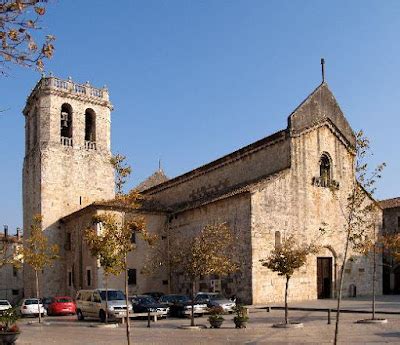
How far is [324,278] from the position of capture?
36312 mm

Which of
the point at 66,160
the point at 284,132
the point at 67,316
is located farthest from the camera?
the point at 66,160

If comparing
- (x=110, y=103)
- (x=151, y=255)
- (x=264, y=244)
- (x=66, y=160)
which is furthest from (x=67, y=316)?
(x=110, y=103)

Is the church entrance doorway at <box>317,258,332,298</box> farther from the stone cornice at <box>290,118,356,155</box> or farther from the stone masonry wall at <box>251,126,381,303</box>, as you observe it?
the stone cornice at <box>290,118,356,155</box>

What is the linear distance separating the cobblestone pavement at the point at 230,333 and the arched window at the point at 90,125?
24.8m

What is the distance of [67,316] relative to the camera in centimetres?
3322

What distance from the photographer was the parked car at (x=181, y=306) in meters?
27.5

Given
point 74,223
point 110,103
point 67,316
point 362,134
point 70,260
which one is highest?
point 110,103

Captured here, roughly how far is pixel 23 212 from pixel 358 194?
131 ft

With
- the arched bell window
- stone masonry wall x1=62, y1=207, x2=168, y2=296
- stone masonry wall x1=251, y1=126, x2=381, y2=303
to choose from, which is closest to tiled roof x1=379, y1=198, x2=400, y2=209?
stone masonry wall x1=251, y1=126, x2=381, y2=303

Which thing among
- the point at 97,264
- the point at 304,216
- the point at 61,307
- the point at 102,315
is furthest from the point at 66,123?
the point at 102,315

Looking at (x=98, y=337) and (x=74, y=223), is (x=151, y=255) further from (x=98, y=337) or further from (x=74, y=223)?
(x=98, y=337)

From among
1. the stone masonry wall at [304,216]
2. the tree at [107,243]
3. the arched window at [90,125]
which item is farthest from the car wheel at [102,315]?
the arched window at [90,125]

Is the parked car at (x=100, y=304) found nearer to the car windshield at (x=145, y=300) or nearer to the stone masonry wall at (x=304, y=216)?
the car windshield at (x=145, y=300)

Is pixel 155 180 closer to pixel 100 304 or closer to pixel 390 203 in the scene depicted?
pixel 390 203
